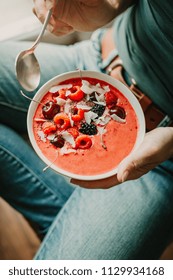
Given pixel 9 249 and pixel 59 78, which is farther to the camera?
pixel 9 249

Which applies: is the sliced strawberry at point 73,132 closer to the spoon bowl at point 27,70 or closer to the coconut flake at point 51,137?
the coconut flake at point 51,137

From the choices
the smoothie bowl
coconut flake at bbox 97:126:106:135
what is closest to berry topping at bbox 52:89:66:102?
the smoothie bowl

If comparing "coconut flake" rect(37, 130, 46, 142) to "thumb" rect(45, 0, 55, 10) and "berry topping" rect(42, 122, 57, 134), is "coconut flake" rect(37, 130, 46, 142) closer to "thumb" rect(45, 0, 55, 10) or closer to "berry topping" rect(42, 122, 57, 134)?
"berry topping" rect(42, 122, 57, 134)

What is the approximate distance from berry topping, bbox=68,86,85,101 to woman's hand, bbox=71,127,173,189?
0.54ft

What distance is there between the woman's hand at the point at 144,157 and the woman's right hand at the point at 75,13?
0.94ft

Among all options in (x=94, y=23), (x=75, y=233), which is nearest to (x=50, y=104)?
(x=94, y=23)

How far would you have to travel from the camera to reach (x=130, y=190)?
93 cm

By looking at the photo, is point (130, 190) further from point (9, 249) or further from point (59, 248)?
point (9, 249)

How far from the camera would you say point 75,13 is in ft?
2.66

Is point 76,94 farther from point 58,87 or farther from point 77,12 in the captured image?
point 77,12

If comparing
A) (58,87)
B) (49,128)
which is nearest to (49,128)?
(49,128)

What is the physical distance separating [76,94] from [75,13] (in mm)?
179
